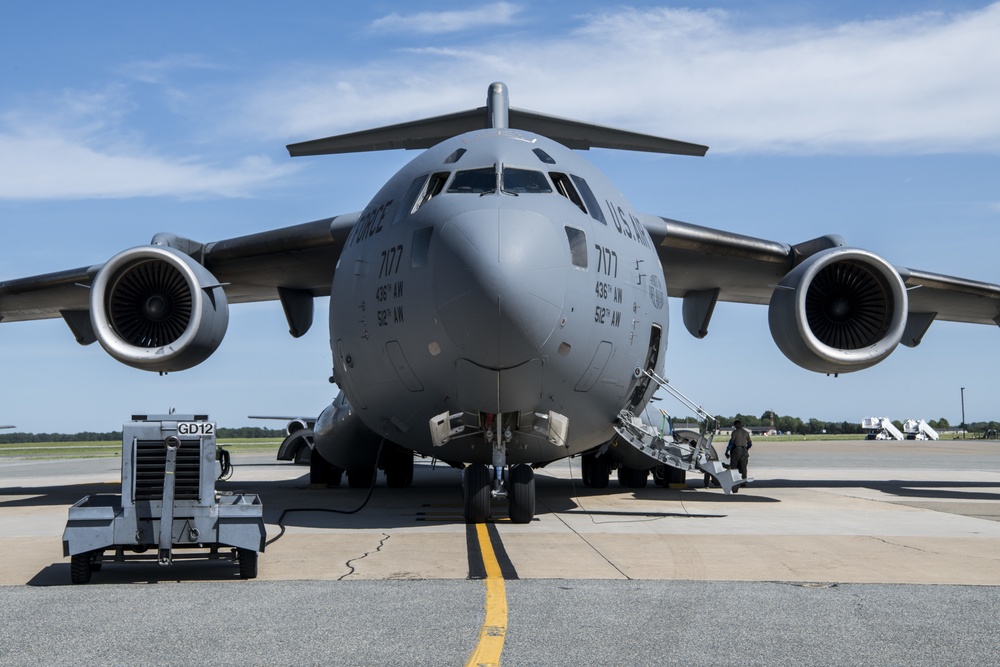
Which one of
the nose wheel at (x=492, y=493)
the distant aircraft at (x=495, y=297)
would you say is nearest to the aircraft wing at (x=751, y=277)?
the distant aircraft at (x=495, y=297)

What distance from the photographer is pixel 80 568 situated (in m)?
6.99

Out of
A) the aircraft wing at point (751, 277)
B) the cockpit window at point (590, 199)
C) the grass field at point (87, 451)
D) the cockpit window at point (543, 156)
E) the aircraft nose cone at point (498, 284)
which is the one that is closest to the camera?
the aircraft nose cone at point (498, 284)

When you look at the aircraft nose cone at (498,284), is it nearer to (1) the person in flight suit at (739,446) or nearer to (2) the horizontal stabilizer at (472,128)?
(2) the horizontal stabilizer at (472,128)

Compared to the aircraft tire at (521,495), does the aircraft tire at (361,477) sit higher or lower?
lower

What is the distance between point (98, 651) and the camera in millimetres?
4750

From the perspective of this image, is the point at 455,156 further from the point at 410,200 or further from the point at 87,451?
the point at 87,451

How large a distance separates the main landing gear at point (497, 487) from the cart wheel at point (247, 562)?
353 cm

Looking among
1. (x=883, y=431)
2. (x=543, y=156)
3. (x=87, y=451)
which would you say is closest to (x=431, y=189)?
(x=543, y=156)

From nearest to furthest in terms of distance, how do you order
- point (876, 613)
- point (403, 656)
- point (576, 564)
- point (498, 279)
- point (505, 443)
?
1. point (403, 656)
2. point (876, 613)
3. point (576, 564)
4. point (498, 279)
5. point (505, 443)

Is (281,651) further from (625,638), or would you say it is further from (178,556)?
(178,556)

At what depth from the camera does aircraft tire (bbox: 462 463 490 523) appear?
10547mm

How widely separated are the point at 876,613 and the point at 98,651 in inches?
160

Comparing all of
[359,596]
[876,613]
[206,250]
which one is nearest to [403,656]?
[359,596]

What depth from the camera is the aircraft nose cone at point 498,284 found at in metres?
9.12
